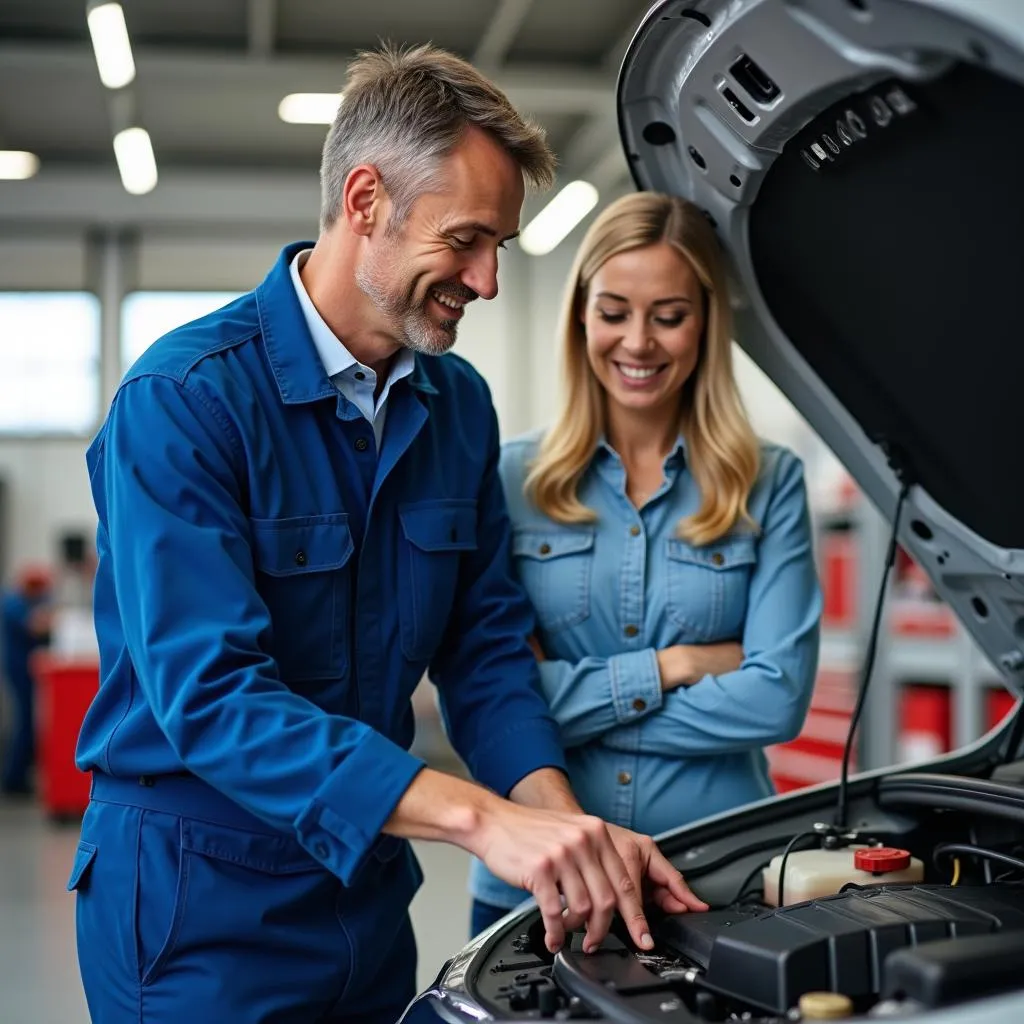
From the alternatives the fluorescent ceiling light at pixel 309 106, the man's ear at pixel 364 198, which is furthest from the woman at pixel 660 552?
the fluorescent ceiling light at pixel 309 106

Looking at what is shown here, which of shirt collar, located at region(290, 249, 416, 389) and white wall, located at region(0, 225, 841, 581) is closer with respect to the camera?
shirt collar, located at region(290, 249, 416, 389)

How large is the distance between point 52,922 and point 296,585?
13.6ft

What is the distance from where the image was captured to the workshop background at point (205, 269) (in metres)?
4.88

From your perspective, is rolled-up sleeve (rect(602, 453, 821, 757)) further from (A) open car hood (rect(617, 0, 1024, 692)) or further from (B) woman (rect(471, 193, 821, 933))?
(A) open car hood (rect(617, 0, 1024, 692))

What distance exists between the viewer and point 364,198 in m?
1.43

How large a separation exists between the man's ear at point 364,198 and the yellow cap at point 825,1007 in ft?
2.88

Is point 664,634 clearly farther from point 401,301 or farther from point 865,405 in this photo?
point 401,301

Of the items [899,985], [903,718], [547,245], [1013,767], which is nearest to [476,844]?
[899,985]

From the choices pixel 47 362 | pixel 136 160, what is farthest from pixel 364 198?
pixel 47 362

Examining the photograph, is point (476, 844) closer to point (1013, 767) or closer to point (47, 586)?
point (1013, 767)

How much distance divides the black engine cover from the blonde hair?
2.13 ft

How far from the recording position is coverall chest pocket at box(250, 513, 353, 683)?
1.41m

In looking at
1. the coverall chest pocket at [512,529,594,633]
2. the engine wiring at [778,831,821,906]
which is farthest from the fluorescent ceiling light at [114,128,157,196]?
the engine wiring at [778,831,821,906]

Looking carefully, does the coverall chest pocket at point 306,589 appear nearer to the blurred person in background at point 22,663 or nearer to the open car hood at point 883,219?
the open car hood at point 883,219
